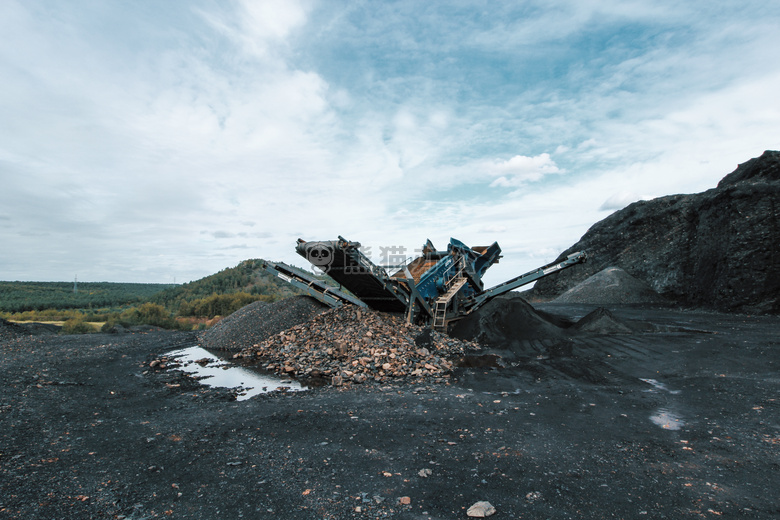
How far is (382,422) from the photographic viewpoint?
503 centimetres

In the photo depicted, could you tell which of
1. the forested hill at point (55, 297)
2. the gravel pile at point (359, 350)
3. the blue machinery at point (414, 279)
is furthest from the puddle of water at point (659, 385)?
the forested hill at point (55, 297)

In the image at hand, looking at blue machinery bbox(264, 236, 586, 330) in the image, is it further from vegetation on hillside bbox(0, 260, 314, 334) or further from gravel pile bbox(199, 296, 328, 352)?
vegetation on hillside bbox(0, 260, 314, 334)

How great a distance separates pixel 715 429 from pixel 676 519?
7.91 ft

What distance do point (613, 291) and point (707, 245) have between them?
481 centimetres

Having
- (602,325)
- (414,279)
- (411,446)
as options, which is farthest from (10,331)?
(602,325)

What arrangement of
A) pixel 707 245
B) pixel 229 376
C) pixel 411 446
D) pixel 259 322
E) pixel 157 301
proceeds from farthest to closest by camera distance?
pixel 157 301 < pixel 707 245 < pixel 259 322 < pixel 229 376 < pixel 411 446

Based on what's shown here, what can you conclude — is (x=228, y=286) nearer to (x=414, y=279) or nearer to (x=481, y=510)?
(x=414, y=279)

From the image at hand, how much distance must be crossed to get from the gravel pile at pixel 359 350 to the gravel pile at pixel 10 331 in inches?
358

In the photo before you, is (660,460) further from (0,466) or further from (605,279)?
(605,279)

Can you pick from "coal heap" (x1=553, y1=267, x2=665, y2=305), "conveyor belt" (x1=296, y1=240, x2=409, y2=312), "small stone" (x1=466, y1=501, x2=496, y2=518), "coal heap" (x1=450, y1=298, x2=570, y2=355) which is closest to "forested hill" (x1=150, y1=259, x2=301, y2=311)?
"coal heap" (x1=553, y1=267, x2=665, y2=305)

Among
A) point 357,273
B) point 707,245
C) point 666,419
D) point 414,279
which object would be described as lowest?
point 666,419

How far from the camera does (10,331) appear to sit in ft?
44.6

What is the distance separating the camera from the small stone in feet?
9.74

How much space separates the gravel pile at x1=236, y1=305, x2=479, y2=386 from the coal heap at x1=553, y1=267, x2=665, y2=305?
584 inches
